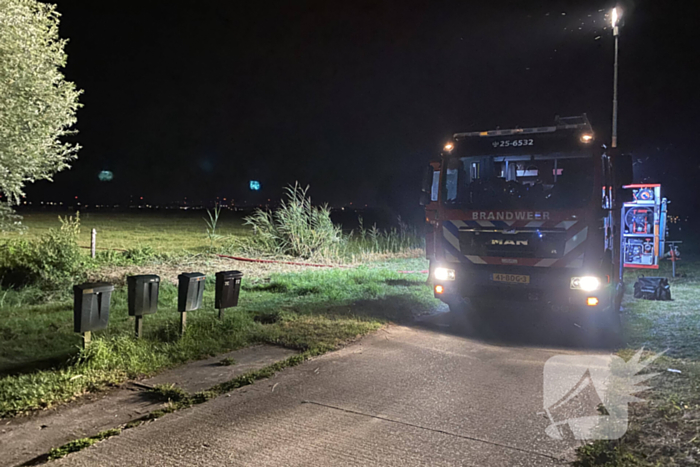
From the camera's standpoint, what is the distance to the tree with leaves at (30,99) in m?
10.3

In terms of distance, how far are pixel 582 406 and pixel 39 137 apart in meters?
11.7

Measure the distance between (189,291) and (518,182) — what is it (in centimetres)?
488

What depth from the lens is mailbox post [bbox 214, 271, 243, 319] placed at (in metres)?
7.27

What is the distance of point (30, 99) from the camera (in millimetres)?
10938

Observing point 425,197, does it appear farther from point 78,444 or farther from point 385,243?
point 385,243

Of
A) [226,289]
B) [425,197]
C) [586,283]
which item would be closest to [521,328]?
[586,283]

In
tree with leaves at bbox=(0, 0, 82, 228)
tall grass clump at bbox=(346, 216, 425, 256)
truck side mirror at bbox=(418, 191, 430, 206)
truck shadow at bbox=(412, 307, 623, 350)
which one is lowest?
truck shadow at bbox=(412, 307, 623, 350)

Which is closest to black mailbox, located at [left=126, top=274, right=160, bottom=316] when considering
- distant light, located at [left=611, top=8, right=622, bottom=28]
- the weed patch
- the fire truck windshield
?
the weed patch

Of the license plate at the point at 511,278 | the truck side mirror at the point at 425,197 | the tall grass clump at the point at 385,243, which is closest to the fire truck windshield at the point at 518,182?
the truck side mirror at the point at 425,197

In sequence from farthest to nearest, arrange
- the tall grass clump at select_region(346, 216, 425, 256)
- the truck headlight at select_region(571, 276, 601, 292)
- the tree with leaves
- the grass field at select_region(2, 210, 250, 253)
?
1. the grass field at select_region(2, 210, 250, 253)
2. the tall grass clump at select_region(346, 216, 425, 256)
3. the tree with leaves
4. the truck headlight at select_region(571, 276, 601, 292)

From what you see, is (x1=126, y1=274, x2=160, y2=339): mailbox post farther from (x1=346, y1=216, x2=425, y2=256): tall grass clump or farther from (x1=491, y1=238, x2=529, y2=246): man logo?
(x1=346, y1=216, x2=425, y2=256): tall grass clump

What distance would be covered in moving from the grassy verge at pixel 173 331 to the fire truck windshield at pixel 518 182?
237 centimetres

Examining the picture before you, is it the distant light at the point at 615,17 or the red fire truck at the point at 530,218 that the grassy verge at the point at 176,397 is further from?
the distant light at the point at 615,17

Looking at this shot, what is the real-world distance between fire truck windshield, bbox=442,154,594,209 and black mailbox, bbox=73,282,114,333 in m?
4.94
